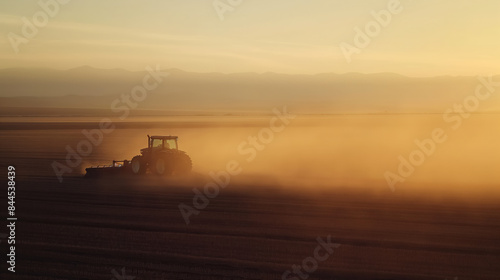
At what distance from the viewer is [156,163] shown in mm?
20406

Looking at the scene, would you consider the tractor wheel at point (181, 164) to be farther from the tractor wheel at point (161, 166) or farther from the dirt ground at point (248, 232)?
the dirt ground at point (248, 232)

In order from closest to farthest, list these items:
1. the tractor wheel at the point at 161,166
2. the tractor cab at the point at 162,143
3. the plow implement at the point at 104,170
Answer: the plow implement at the point at 104,170, the tractor wheel at the point at 161,166, the tractor cab at the point at 162,143

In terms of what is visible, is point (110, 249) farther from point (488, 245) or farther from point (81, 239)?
point (488, 245)

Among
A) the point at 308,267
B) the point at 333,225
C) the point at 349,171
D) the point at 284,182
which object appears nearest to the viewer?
the point at 308,267

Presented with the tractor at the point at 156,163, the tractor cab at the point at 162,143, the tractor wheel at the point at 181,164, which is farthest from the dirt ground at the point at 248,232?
the tractor cab at the point at 162,143

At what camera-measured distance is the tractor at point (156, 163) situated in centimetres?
2034

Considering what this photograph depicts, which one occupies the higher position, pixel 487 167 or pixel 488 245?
pixel 487 167

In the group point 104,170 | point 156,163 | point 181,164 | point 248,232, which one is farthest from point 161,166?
point 248,232

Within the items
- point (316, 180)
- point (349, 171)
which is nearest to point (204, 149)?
point (349, 171)

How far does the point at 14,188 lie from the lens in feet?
57.8

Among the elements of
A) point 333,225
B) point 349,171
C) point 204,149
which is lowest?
point 333,225

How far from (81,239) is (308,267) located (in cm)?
415

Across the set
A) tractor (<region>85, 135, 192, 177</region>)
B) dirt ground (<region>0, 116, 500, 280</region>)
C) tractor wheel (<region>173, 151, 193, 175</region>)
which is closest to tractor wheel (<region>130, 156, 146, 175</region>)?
tractor (<region>85, 135, 192, 177</region>)

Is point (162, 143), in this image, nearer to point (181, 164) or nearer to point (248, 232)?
point (181, 164)
